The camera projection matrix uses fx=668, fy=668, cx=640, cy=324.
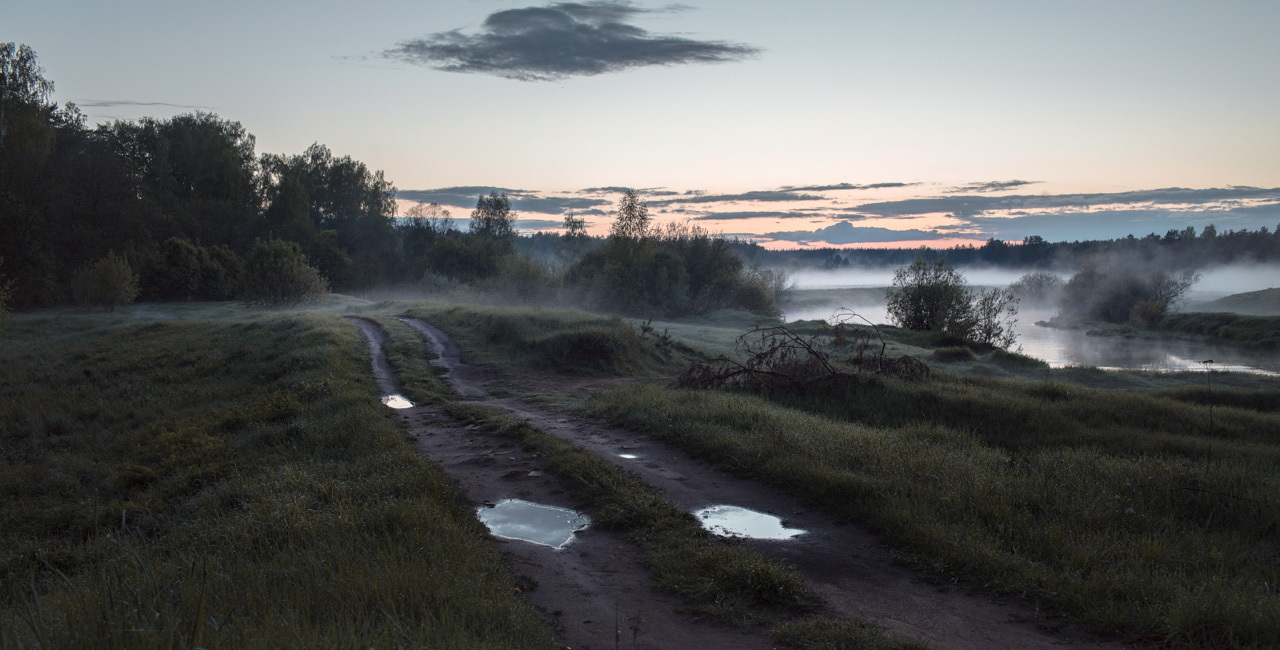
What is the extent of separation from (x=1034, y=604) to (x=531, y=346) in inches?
677

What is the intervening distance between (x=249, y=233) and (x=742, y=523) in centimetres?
7346

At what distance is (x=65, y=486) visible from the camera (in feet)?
35.8

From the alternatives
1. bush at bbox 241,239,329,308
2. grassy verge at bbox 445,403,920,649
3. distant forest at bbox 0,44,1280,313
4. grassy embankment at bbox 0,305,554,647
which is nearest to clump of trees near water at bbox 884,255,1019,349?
distant forest at bbox 0,44,1280,313

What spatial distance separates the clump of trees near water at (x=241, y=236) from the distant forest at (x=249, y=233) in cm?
13

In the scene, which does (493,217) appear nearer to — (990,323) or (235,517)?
(990,323)

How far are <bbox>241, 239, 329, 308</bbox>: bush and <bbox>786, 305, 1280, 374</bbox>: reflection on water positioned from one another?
45.2 metres

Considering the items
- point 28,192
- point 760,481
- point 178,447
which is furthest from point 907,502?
point 28,192

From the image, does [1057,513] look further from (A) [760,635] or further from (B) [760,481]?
(A) [760,635]

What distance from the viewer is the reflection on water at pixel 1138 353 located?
3495cm

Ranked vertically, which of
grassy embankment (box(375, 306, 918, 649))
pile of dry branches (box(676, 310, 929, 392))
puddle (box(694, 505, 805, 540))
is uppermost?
grassy embankment (box(375, 306, 918, 649))

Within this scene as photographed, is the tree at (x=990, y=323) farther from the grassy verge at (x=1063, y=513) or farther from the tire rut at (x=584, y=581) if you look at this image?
the tire rut at (x=584, y=581)

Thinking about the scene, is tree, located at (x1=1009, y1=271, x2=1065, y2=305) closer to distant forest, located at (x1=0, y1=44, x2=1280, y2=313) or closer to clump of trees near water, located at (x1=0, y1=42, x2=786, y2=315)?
distant forest, located at (x1=0, y1=44, x2=1280, y2=313)

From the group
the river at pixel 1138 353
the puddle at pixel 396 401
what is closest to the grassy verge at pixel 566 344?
the puddle at pixel 396 401

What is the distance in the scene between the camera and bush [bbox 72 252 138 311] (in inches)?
1570
